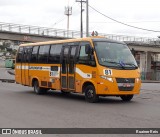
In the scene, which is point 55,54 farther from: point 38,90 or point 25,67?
point 25,67

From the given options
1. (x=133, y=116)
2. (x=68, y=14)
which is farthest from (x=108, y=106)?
(x=68, y=14)

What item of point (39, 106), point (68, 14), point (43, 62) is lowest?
point (39, 106)

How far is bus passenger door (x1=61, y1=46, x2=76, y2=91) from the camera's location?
17094 millimetres

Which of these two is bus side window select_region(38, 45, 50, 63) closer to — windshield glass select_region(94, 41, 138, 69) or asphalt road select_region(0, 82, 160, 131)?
windshield glass select_region(94, 41, 138, 69)

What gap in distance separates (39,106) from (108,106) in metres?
2.51

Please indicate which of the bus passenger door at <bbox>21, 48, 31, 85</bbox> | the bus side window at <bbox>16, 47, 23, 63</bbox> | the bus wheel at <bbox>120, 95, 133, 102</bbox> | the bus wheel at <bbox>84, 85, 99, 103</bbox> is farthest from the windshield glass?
the bus side window at <bbox>16, 47, 23, 63</bbox>

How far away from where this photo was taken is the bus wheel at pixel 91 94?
15688 mm

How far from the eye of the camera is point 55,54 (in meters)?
18.6

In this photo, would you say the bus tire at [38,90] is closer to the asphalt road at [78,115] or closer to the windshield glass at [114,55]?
the asphalt road at [78,115]

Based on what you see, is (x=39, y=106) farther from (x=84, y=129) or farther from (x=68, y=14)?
(x=68, y=14)

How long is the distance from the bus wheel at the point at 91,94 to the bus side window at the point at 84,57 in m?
0.95

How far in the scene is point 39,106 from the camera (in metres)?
14.7

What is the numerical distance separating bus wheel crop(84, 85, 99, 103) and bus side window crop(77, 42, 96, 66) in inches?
37.5

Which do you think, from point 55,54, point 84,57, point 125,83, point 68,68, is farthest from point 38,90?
point 125,83
